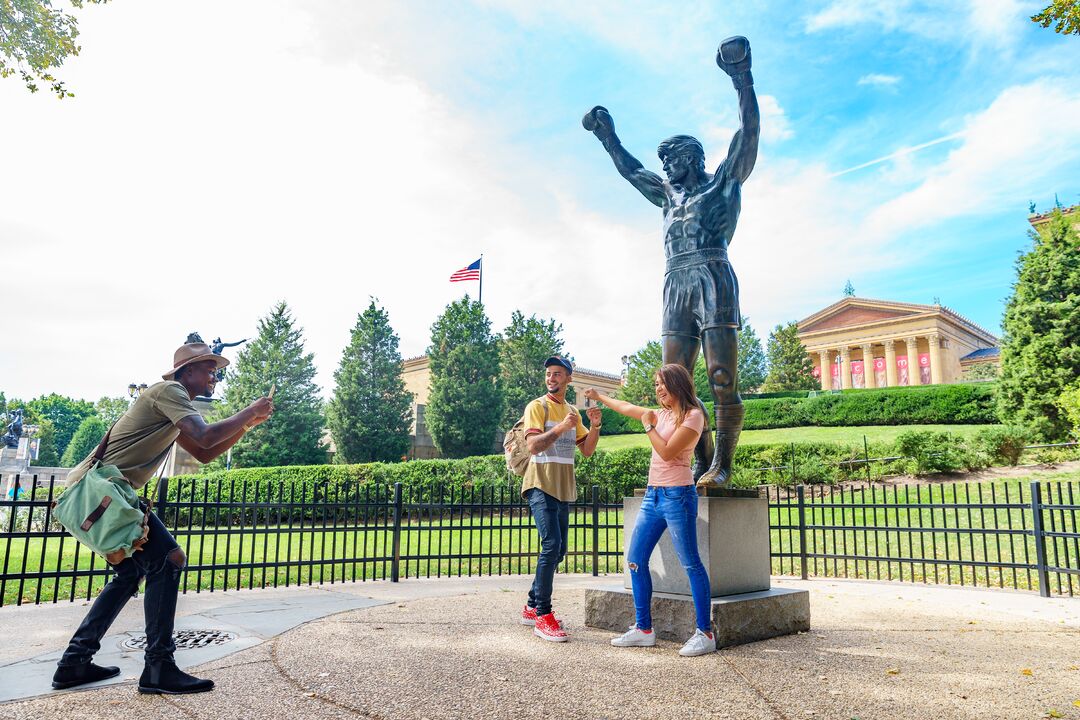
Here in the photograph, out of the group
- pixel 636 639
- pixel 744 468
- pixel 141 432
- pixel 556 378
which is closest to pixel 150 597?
pixel 141 432

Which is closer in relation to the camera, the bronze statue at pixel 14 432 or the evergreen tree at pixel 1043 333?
the evergreen tree at pixel 1043 333

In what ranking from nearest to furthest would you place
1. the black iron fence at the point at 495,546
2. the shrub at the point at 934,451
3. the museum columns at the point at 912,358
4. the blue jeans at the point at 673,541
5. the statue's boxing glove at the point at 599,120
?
the blue jeans at the point at 673,541
the statue's boxing glove at the point at 599,120
the black iron fence at the point at 495,546
the shrub at the point at 934,451
the museum columns at the point at 912,358

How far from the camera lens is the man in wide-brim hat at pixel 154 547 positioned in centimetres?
344

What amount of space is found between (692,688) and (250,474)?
894 inches

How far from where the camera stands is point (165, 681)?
346 centimetres

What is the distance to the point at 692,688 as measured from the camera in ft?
12.2

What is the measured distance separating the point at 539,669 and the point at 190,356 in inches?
109

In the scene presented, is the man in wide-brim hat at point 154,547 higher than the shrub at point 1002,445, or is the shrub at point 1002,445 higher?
the shrub at point 1002,445

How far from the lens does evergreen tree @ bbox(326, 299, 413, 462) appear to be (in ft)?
106

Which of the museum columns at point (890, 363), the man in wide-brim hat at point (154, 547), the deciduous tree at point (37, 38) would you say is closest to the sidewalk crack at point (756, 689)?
the man in wide-brim hat at point (154, 547)

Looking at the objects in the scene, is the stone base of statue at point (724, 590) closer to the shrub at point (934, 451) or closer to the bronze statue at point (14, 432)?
the shrub at point (934, 451)

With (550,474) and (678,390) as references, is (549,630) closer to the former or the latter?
(550,474)

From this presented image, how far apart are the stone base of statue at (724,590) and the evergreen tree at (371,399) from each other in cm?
2821

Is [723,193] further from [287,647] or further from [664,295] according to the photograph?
[287,647]
